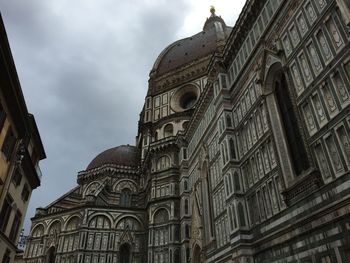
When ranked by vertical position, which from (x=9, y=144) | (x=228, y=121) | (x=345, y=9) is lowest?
(x=9, y=144)

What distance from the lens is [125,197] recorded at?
40.3 meters

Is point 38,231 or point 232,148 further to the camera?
point 38,231

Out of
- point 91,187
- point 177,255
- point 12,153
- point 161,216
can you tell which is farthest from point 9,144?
point 91,187

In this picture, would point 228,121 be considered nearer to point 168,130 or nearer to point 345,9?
point 345,9

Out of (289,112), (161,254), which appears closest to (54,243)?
(161,254)

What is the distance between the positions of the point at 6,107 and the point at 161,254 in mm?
19161

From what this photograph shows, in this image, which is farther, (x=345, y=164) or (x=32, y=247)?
(x=32, y=247)

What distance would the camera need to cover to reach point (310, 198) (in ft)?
38.7

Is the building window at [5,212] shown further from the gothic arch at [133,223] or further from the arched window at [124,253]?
the arched window at [124,253]

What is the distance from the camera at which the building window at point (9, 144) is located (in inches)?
626

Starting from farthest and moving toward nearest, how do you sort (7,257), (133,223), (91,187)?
(91,187), (133,223), (7,257)

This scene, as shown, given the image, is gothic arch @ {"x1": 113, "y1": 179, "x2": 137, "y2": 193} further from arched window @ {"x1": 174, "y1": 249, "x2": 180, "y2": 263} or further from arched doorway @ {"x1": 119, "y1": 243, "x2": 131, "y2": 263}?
arched window @ {"x1": 174, "y1": 249, "x2": 180, "y2": 263}

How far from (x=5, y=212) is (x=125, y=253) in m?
17.0

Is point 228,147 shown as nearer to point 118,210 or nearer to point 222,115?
point 222,115
